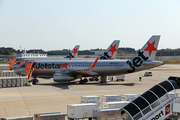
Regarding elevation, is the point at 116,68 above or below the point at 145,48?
below

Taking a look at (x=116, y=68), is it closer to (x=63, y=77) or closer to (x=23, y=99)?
(x=63, y=77)

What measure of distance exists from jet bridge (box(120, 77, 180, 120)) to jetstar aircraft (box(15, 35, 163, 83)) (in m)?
30.9

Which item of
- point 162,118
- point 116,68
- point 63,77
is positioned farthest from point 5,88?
point 162,118

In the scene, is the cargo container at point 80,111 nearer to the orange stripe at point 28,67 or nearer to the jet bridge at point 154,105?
the jet bridge at point 154,105

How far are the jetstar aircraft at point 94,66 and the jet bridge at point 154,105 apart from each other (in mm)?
30945

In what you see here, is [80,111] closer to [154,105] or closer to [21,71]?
[154,105]

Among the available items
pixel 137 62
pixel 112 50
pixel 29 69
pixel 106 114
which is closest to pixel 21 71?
pixel 29 69

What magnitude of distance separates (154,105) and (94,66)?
32086 mm

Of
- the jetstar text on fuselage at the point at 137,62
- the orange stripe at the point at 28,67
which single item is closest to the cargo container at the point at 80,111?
the jetstar text on fuselage at the point at 137,62

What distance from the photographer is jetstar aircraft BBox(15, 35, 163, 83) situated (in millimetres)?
49406

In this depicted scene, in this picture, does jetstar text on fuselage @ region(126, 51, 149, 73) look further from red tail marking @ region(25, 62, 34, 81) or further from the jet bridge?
the jet bridge

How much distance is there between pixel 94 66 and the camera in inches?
1923

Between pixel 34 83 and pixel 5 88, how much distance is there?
25.3ft

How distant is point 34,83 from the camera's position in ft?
165
